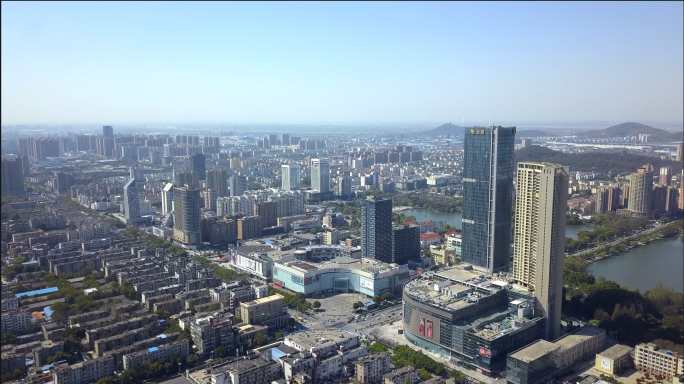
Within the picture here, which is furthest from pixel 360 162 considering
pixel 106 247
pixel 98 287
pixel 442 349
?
pixel 442 349

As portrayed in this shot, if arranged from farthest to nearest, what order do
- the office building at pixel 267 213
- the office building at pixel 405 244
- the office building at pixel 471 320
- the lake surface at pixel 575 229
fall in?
1. the office building at pixel 267 213
2. the lake surface at pixel 575 229
3. the office building at pixel 405 244
4. the office building at pixel 471 320

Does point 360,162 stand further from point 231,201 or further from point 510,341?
point 510,341

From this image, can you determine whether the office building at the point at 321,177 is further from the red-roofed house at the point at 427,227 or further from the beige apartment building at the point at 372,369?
the beige apartment building at the point at 372,369

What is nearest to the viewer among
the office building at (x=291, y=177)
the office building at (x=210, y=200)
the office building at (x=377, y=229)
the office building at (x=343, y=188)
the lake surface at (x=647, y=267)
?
the lake surface at (x=647, y=267)

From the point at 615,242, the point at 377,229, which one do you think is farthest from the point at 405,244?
the point at 615,242

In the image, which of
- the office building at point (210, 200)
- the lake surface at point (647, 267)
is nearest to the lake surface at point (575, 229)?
the lake surface at point (647, 267)

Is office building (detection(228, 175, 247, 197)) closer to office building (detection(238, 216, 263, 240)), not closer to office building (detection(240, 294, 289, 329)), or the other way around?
office building (detection(238, 216, 263, 240))

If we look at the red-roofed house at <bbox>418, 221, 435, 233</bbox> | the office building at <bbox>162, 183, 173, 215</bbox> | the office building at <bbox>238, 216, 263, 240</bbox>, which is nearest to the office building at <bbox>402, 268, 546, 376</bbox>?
the red-roofed house at <bbox>418, 221, 435, 233</bbox>
